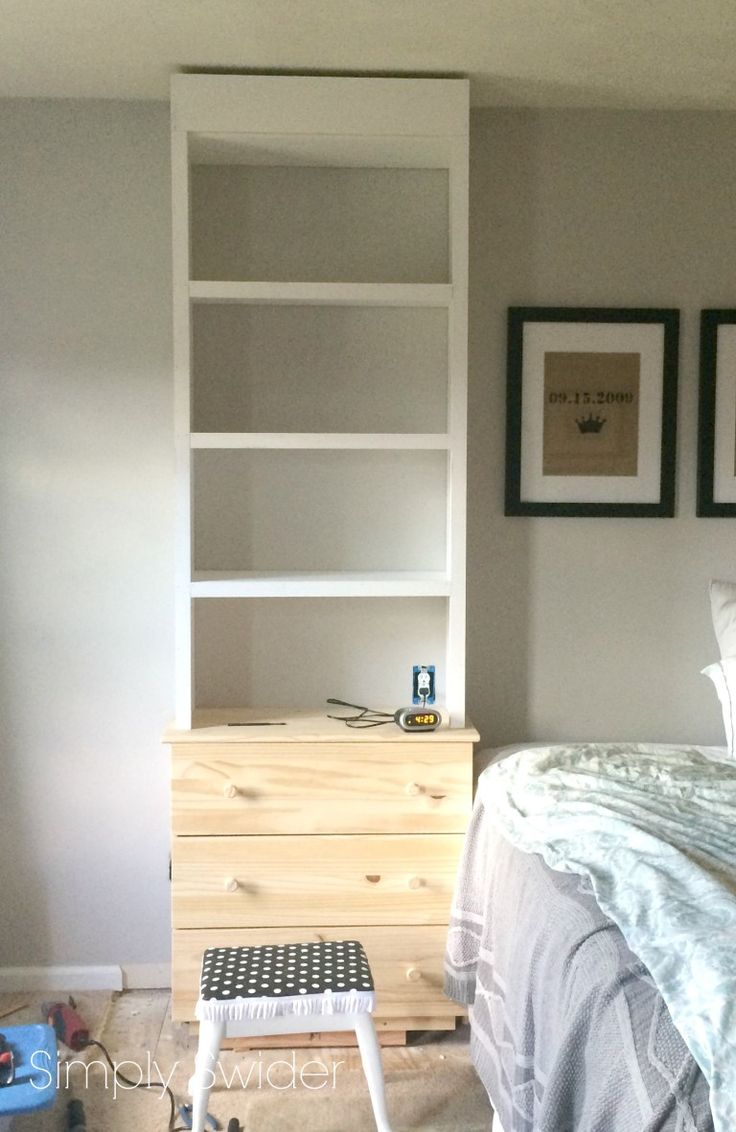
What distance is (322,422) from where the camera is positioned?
2.55 metres

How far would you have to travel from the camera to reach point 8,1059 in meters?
1.68

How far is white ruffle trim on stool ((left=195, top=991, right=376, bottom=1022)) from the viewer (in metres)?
1.77

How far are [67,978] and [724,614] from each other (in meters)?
1.95

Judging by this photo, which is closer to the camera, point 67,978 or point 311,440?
point 311,440

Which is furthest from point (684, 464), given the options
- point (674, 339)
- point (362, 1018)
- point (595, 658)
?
point (362, 1018)

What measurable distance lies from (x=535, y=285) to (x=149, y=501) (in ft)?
3.81

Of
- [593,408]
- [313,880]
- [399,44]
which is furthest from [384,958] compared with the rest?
[399,44]

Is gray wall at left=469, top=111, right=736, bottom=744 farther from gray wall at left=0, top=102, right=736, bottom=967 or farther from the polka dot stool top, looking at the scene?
the polka dot stool top

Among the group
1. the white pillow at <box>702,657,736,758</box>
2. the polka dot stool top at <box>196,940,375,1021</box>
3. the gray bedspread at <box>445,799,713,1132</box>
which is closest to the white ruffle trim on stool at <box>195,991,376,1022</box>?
the polka dot stool top at <box>196,940,375,1021</box>

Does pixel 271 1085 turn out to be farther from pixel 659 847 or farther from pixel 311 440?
pixel 311 440

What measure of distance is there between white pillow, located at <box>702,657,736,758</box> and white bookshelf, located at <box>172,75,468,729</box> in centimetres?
61

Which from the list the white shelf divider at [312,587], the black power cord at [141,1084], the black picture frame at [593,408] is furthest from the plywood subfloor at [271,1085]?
the black picture frame at [593,408]

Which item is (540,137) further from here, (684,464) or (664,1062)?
(664,1062)

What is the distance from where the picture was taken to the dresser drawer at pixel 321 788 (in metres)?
2.25
